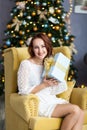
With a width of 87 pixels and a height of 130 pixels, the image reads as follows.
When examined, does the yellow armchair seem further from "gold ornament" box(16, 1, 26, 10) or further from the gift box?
"gold ornament" box(16, 1, 26, 10)

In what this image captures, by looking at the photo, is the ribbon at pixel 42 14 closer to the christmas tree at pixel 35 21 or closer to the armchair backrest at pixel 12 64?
Result: the christmas tree at pixel 35 21

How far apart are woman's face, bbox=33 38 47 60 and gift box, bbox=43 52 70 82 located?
0.12 meters

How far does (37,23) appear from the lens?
4.43m

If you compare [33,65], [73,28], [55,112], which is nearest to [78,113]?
[55,112]

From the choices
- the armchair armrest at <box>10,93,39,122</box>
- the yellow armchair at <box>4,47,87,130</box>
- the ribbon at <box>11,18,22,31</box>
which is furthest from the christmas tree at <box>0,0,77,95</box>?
the armchair armrest at <box>10,93,39,122</box>

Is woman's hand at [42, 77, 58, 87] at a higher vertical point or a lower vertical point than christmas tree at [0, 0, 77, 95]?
lower

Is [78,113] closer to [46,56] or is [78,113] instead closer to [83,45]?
[46,56]

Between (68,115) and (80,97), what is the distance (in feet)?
1.27

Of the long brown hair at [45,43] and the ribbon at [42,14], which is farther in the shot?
the ribbon at [42,14]

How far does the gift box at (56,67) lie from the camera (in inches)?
108

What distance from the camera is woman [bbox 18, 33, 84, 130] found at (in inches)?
107

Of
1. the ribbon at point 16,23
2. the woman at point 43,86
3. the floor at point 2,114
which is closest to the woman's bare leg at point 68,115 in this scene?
the woman at point 43,86

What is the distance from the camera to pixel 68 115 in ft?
8.93

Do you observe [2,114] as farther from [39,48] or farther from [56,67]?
[56,67]
